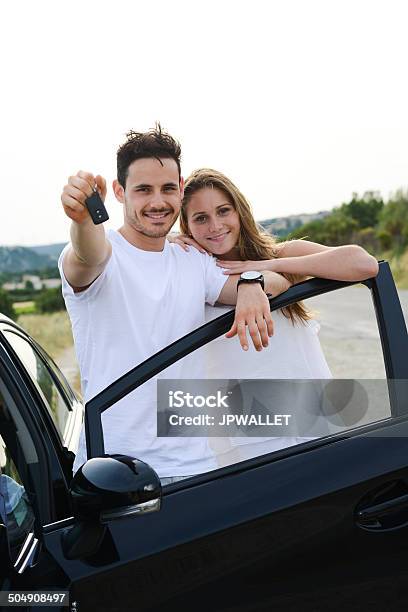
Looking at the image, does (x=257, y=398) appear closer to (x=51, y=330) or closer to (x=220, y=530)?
(x=220, y=530)

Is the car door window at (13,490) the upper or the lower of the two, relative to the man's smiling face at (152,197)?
lower

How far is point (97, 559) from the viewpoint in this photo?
179 centimetres

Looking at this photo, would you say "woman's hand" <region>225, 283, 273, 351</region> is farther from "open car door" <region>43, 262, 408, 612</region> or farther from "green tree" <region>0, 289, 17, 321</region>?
"green tree" <region>0, 289, 17, 321</region>

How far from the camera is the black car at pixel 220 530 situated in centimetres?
177

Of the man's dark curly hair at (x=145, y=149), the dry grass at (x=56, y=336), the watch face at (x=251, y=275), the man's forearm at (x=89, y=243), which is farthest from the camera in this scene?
the dry grass at (x=56, y=336)

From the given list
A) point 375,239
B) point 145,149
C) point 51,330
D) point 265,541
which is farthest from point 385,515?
point 51,330

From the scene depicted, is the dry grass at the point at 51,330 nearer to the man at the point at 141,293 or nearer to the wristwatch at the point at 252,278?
the man at the point at 141,293

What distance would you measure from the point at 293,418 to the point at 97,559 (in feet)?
1.89

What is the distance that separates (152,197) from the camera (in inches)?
96.6

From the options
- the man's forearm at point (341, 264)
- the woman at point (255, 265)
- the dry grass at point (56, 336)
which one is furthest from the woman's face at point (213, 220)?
the dry grass at point (56, 336)

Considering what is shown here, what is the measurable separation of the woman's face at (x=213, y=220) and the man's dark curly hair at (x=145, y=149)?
17 centimetres

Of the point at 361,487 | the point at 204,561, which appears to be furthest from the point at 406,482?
the point at 204,561

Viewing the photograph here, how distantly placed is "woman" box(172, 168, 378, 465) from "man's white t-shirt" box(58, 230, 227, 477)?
71 mm

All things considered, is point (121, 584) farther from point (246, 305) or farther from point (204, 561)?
point (246, 305)
